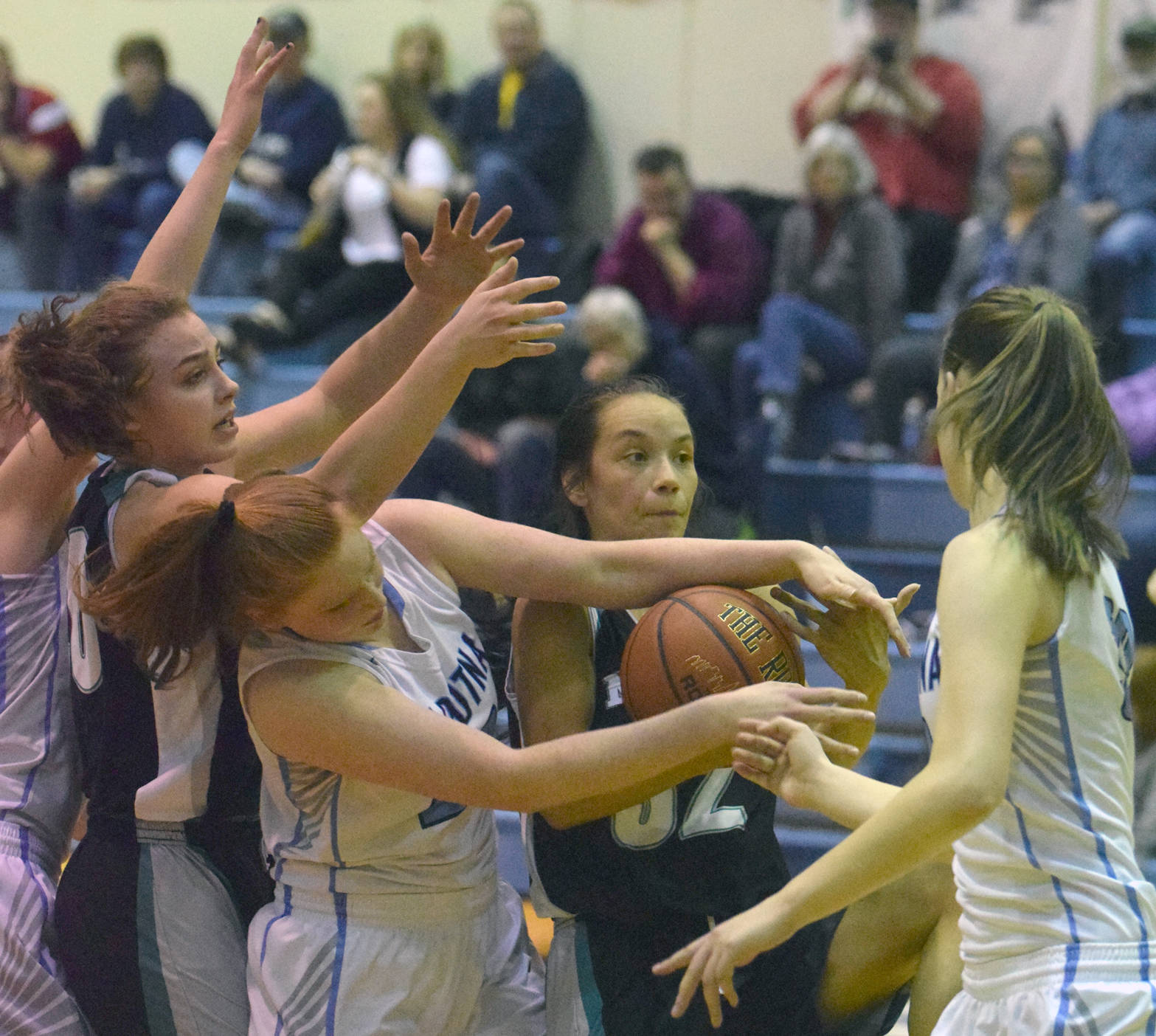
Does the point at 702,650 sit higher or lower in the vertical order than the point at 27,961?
higher

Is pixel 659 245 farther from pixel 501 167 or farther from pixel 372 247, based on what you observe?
pixel 372 247

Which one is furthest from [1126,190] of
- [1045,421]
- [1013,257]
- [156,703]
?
[156,703]

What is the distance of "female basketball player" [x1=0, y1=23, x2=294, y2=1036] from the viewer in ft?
7.88

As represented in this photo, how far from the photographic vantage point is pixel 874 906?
2.50m

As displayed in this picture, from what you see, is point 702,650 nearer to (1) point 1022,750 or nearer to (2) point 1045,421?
(1) point 1022,750

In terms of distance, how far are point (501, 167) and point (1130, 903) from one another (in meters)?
5.55

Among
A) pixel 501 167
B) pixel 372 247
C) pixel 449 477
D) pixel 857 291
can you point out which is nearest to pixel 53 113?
pixel 372 247

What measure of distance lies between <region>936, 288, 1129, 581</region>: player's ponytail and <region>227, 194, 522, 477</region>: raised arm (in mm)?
957

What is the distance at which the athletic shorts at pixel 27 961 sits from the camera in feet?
7.82

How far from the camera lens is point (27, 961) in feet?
7.85

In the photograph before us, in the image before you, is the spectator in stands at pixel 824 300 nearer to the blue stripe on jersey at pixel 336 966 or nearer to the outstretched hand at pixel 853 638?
the outstretched hand at pixel 853 638

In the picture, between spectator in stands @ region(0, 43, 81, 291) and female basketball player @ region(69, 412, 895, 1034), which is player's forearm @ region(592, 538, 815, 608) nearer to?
female basketball player @ region(69, 412, 895, 1034)

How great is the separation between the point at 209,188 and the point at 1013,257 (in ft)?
13.8

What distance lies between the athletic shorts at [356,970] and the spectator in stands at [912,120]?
5.14 m
